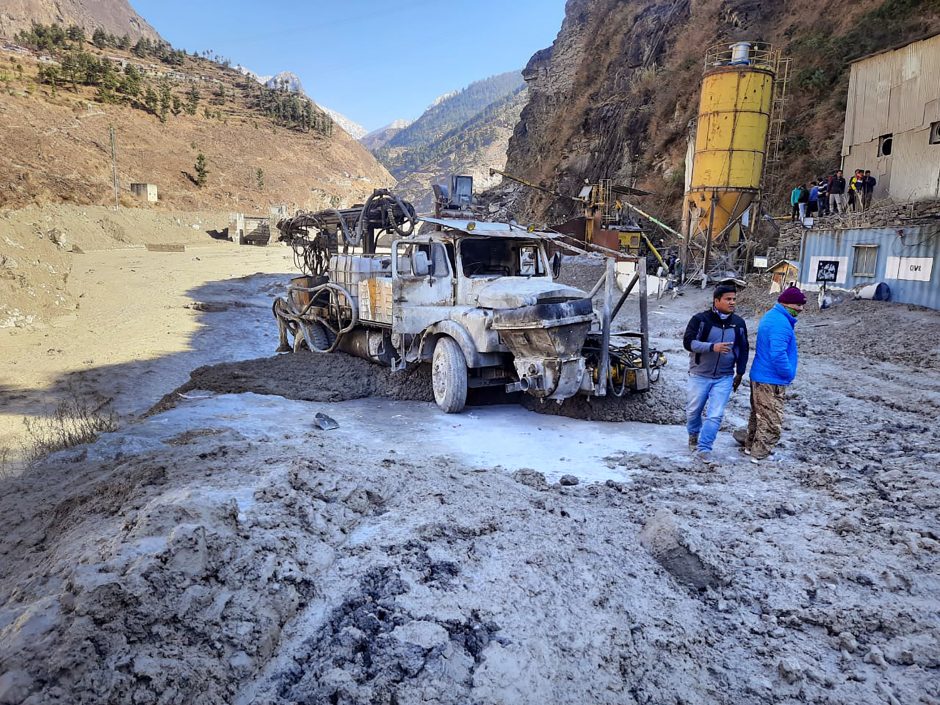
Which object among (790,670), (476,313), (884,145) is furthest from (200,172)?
(790,670)

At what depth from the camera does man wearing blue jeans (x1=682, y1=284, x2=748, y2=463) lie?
5.32 m

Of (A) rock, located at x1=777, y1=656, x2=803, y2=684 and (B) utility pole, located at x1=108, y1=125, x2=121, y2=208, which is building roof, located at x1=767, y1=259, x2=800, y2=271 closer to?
(A) rock, located at x1=777, y1=656, x2=803, y2=684

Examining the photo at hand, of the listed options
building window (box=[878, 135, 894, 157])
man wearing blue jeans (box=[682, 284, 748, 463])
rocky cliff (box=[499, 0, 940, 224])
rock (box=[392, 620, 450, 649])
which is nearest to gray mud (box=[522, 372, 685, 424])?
man wearing blue jeans (box=[682, 284, 748, 463])

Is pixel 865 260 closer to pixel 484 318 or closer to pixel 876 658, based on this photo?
pixel 484 318

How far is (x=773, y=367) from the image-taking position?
526 cm

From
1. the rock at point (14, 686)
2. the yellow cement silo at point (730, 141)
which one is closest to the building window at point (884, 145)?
the yellow cement silo at point (730, 141)

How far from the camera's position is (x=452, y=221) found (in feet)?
25.9

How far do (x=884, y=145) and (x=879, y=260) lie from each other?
7.70m

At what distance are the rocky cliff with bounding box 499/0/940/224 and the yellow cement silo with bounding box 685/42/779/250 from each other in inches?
177

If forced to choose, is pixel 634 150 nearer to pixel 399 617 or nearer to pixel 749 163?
pixel 749 163

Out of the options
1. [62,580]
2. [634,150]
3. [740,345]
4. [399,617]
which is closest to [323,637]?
[399,617]

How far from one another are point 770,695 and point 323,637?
6.72ft

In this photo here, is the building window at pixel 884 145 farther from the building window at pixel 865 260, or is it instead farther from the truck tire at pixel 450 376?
the truck tire at pixel 450 376

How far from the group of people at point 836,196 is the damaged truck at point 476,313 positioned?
14.0 m
